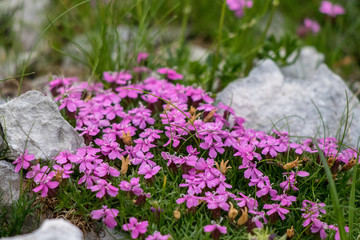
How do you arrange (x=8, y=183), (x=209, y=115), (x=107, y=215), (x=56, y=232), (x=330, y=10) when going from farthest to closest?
(x=330, y=10), (x=209, y=115), (x=8, y=183), (x=107, y=215), (x=56, y=232)

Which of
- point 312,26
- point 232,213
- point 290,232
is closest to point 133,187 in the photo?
point 232,213

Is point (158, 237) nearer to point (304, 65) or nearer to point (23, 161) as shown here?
point (23, 161)

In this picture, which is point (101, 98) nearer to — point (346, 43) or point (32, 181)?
point (32, 181)

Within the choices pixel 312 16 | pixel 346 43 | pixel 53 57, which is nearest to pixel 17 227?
pixel 53 57

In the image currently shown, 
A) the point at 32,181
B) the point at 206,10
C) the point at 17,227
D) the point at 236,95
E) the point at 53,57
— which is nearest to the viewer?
the point at 17,227

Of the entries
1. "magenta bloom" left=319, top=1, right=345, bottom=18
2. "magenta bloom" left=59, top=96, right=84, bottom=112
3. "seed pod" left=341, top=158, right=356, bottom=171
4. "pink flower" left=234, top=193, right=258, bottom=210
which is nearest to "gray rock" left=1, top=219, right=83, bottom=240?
"pink flower" left=234, top=193, right=258, bottom=210

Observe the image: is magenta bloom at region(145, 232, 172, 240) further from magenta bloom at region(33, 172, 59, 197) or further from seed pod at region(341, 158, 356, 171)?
seed pod at region(341, 158, 356, 171)
